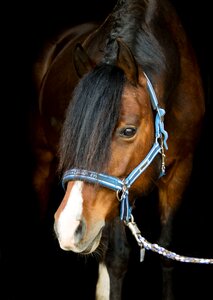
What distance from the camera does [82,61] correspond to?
235 cm

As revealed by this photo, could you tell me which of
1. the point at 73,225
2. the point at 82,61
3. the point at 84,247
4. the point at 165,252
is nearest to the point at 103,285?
the point at 165,252

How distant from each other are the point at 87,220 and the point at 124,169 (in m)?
0.25

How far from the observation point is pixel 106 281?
3.05 m

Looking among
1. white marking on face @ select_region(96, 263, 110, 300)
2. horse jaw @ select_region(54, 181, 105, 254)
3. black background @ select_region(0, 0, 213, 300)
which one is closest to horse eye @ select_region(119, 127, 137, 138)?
horse jaw @ select_region(54, 181, 105, 254)

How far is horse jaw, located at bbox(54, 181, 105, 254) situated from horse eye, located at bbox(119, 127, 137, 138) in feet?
0.80

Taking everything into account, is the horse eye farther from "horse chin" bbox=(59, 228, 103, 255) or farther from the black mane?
"horse chin" bbox=(59, 228, 103, 255)

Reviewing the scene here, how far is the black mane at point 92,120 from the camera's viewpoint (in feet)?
6.86

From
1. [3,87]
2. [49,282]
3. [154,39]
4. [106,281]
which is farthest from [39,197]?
[154,39]

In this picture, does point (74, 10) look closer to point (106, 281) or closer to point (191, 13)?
point (191, 13)

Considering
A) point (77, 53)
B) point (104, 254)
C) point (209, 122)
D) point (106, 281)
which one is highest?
point (77, 53)

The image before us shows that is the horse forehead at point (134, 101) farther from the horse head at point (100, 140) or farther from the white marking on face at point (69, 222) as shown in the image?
the white marking on face at point (69, 222)

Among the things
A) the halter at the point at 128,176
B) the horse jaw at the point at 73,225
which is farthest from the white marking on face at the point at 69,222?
the halter at the point at 128,176

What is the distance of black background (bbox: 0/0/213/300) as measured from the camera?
376 centimetres

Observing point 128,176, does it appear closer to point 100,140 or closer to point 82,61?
point 100,140
